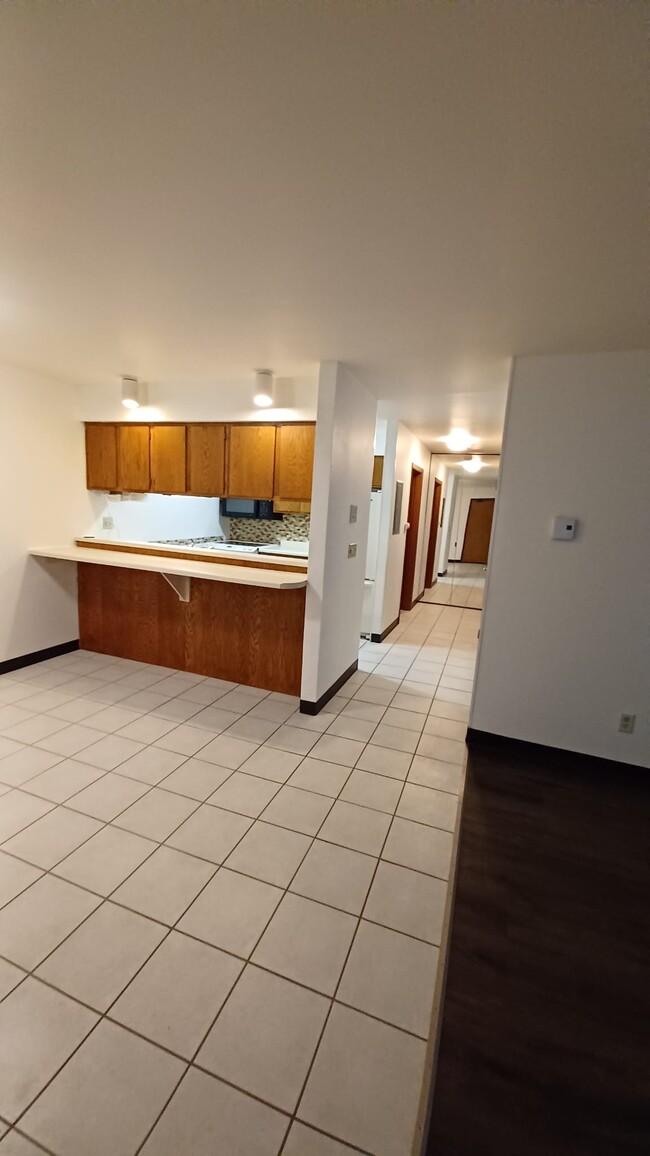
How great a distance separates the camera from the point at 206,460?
3537 millimetres

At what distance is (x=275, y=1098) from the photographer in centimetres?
114

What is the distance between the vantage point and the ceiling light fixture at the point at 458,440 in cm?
502

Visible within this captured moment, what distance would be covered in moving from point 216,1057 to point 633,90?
96.2 inches

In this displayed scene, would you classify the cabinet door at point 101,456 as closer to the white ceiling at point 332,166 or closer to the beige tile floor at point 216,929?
the white ceiling at point 332,166

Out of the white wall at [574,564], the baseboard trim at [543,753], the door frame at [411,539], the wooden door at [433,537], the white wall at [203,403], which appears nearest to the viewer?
the white wall at [574,564]

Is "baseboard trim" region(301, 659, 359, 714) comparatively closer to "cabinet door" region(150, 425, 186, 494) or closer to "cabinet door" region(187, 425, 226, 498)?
"cabinet door" region(187, 425, 226, 498)

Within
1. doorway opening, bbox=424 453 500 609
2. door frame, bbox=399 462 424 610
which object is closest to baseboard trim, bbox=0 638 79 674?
door frame, bbox=399 462 424 610

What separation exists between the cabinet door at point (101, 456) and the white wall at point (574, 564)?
3134 mm

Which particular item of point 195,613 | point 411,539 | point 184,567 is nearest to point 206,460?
point 184,567

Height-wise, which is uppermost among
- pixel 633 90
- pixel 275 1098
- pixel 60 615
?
pixel 633 90

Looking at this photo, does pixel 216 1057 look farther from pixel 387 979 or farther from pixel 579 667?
pixel 579 667

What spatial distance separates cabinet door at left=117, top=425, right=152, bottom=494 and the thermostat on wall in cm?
306

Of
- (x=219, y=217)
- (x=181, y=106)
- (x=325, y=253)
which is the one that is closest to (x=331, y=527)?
(x=325, y=253)

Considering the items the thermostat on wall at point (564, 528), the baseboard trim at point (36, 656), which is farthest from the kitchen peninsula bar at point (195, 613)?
the thermostat on wall at point (564, 528)
